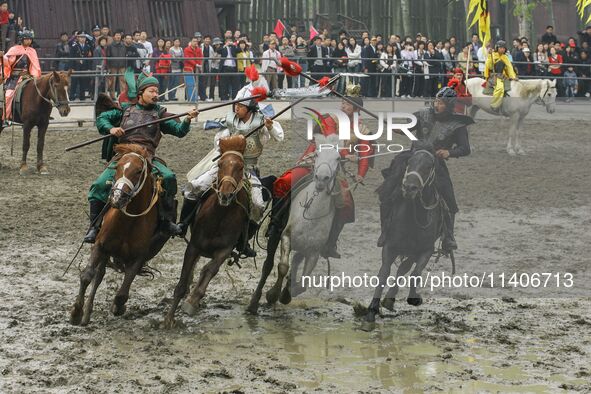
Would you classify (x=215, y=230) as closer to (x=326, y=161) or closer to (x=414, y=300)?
(x=326, y=161)

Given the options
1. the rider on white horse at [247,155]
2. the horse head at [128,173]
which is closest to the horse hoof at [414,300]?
the rider on white horse at [247,155]

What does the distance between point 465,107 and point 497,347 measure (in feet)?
7.76

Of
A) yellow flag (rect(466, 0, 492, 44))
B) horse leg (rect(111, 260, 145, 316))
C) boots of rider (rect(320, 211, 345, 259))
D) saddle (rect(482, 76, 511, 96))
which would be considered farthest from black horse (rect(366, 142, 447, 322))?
saddle (rect(482, 76, 511, 96))

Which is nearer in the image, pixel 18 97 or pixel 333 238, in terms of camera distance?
pixel 333 238

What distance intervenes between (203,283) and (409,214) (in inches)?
80.5

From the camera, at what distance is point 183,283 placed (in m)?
11.0

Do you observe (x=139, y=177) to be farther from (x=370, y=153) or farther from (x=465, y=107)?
(x=465, y=107)

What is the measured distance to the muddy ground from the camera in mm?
9374

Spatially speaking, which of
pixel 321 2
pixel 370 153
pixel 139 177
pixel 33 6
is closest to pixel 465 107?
pixel 370 153

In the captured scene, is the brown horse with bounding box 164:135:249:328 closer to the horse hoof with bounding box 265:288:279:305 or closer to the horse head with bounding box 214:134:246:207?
the horse head with bounding box 214:134:246:207

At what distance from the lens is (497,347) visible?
10422 millimetres

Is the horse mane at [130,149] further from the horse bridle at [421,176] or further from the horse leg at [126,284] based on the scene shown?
the horse bridle at [421,176]

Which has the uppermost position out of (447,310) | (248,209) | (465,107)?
(465,107)

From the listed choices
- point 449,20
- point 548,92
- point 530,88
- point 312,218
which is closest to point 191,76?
point 530,88
